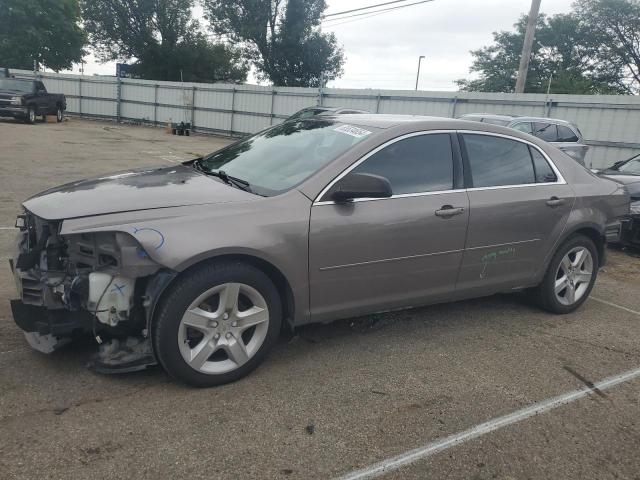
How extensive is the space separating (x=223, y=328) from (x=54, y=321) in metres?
0.93

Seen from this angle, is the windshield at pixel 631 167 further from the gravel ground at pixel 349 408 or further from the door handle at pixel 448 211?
the door handle at pixel 448 211

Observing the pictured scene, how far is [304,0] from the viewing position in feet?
129

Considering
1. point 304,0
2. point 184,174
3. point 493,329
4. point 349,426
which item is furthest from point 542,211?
point 304,0

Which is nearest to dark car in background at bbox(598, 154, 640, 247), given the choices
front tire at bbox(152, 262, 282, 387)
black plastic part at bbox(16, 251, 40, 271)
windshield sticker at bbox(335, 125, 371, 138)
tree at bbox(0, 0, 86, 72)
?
windshield sticker at bbox(335, 125, 371, 138)

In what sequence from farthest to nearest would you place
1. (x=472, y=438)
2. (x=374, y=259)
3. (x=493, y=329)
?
(x=493, y=329) < (x=374, y=259) < (x=472, y=438)

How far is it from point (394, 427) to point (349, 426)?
24cm

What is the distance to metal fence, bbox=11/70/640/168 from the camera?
14.2 metres

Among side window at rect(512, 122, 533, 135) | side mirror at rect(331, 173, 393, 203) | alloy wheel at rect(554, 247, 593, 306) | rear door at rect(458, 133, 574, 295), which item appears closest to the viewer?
side mirror at rect(331, 173, 393, 203)

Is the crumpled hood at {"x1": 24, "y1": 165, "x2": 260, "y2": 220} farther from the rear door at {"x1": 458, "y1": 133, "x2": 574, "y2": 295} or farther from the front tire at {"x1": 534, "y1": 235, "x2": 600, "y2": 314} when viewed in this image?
the front tire at {"x1": 534, "y1": 235, "x2": 600, "y2": 314}

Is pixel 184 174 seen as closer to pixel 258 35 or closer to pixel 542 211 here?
pixel 542 211

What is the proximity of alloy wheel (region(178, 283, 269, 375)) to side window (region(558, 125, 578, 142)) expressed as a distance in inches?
408

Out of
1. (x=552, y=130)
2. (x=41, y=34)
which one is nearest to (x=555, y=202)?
(x=552, y=130)

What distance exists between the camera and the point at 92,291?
2.97 metres

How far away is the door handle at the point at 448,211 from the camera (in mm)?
3854
